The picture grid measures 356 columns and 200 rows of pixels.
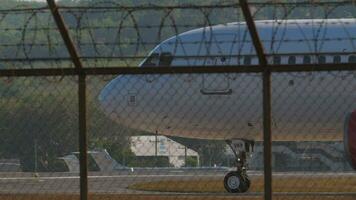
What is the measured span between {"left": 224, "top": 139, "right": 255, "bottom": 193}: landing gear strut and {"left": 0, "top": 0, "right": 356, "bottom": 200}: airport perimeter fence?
0.18ft

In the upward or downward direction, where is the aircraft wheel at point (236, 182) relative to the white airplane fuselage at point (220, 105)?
downward

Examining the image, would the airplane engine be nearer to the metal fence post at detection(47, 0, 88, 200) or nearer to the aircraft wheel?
the metal fence post at detection(47, 0, 88, 200)

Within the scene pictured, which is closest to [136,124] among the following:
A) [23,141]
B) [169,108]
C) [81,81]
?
[169,108]

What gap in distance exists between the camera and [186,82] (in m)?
25.6

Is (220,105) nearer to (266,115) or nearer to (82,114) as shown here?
(82,114)

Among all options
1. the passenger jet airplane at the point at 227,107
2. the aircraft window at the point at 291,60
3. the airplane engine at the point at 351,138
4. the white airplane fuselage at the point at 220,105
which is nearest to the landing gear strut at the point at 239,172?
the passenger jet airplane at the point at 227,107

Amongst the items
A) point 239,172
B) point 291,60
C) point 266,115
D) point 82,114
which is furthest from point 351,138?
point 239,172

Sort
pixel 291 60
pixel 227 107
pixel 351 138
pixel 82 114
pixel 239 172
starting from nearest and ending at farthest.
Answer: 1. pixel 351 138
2. pixel 82 114
3. pixel 291 60
4. pixel 239 172
5. pixel 227 107

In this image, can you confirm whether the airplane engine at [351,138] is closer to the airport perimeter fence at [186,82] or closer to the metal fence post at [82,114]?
the airport perimeter fence at [186,82]

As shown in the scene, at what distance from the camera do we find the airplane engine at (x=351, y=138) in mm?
12383

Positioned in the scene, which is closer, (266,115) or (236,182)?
(266,115)

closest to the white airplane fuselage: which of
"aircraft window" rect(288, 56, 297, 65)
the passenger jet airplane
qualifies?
the passenger jet airplane

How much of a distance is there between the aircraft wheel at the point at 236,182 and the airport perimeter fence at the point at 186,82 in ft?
0.15

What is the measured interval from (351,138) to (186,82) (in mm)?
13303
